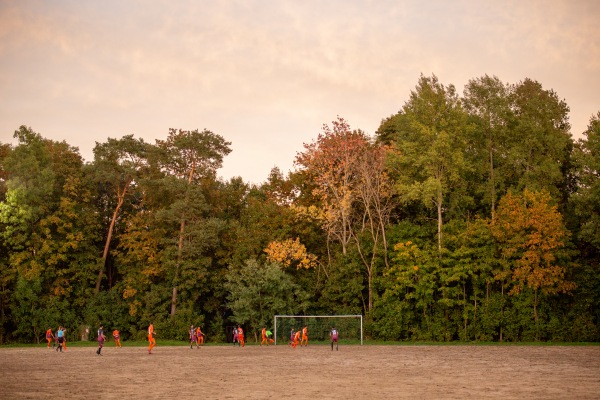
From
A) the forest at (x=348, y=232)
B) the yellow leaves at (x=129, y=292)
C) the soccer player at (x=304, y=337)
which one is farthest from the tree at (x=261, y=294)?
the yellow leaves at (x=129, y=292)

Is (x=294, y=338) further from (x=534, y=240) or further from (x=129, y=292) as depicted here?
(x=534, y=240)

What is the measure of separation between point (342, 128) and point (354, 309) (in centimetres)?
1646

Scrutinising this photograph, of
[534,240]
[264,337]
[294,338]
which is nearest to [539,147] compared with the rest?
[534,240]

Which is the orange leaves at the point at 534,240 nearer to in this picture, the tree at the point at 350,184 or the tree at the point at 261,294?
the tree at the point at 350,184

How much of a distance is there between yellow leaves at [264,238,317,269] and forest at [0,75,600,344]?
0.48ft

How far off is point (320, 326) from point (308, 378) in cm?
3075

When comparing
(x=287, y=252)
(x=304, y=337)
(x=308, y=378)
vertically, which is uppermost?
(x=287, y=252)

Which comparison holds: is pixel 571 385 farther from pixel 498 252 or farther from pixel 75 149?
pixel 75 149

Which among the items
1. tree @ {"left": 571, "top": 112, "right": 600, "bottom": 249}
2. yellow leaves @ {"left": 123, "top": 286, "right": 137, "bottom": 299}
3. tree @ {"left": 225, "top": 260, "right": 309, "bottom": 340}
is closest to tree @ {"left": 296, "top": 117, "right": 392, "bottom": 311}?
tree @ {"left": 225, "top": 260, "right": 309, "bottom": 340}

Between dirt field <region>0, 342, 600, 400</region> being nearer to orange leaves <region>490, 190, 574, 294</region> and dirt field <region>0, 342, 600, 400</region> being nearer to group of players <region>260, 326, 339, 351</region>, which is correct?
group of players <region>260, 326, 339, 351</region>

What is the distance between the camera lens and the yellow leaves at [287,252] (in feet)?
177

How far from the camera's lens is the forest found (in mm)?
48781

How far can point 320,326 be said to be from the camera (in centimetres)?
5169

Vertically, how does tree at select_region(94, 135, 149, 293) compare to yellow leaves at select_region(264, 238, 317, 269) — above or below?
above
